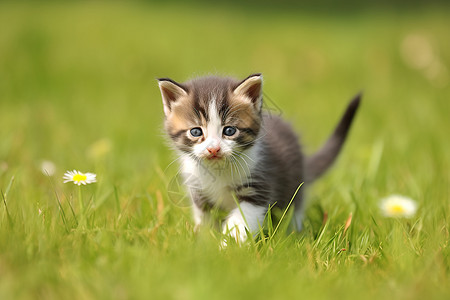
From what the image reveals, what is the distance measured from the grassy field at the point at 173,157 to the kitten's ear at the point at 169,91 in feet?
1.74

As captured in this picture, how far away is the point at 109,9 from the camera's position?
10625 millimetres

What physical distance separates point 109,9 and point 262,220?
9209 millimetres

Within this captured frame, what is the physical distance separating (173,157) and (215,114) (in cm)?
74

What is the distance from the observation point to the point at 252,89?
2.51 metres

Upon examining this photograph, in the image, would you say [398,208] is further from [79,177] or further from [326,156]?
[79,177]

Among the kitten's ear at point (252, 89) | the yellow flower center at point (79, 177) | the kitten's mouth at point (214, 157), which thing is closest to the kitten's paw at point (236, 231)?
the kitten's mouth at point (214, 157)

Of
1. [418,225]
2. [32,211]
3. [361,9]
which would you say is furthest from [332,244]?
[361,9]

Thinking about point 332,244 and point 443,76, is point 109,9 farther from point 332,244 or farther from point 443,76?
point 332,244

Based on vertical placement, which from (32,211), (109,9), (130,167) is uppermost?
(109,9)

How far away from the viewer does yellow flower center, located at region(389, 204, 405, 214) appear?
8.30 ft

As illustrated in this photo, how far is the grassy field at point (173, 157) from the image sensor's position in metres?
1.77

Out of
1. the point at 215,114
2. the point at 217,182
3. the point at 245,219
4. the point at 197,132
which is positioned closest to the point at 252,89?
the point at 215,114

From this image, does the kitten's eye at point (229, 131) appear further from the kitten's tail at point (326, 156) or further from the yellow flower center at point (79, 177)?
the kitten's tail at point (326, 156)

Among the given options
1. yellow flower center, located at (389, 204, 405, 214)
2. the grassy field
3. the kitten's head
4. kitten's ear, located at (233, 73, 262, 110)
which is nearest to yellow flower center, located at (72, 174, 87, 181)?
the grassy field
